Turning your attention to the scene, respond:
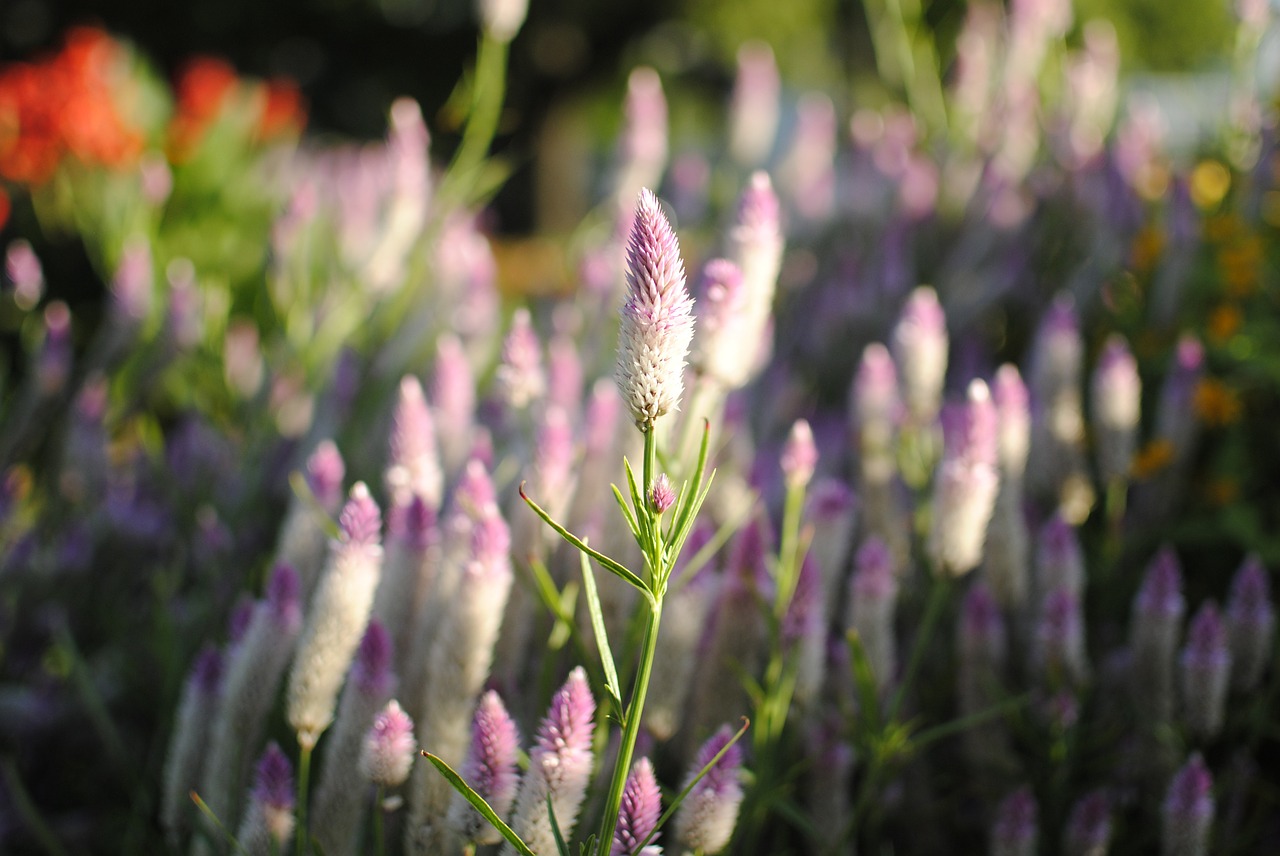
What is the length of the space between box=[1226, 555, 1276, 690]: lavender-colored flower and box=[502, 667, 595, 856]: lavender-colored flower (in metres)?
0.93

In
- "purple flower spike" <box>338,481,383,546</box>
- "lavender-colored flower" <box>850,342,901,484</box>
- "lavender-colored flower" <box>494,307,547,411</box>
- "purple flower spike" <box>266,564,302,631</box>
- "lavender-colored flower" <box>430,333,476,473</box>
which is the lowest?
"purple flower spike" <box>266,564,302,631</box>

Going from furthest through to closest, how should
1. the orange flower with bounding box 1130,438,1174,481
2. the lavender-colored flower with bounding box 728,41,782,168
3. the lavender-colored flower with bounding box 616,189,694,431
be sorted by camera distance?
the lavender-colored flower with bounding box 728,41,782,168 < the orange flower with bounding box 1130,438,1174,481 < the lavender-colored flower with bounding box 616,189,694,431

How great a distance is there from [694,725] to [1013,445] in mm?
Answer: 576

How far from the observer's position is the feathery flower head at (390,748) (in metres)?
0.93

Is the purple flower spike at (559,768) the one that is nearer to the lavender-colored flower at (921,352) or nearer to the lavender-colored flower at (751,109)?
the lavender-colored flower at (921,352)

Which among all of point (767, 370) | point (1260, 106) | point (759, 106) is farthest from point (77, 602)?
point (1260, 106)

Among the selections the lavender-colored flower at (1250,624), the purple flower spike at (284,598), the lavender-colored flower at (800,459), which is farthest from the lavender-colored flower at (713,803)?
the lavender-colored flower at (1250,624)

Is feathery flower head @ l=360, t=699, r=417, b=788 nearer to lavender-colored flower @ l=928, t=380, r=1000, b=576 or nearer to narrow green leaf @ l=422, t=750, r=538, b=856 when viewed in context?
narrow green leaf @ l=422, t=750, r=538, b=856

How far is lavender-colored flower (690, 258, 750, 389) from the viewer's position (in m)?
1.07

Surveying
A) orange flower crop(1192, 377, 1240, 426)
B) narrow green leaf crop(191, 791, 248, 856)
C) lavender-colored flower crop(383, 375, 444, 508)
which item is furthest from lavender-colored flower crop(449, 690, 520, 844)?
orange flower crop(1192, 377, 1240, 426)

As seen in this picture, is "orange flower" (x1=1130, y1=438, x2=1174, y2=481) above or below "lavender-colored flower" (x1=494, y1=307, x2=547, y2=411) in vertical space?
above

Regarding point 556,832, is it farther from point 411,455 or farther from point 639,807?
point 411,455

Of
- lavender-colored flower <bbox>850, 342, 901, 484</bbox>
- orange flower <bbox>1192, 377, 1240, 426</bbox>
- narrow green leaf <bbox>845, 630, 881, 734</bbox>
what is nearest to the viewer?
narrow green leaf <bbox>845, 630, 881, 734</bbox>

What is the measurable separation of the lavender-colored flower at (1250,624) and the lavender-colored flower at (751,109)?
5.74 feet
